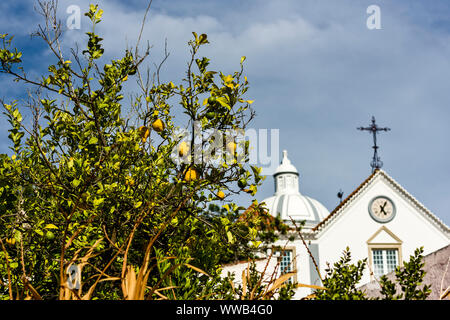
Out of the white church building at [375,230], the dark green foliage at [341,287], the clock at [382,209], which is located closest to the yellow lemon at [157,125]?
the dark green foliage at [341,287]

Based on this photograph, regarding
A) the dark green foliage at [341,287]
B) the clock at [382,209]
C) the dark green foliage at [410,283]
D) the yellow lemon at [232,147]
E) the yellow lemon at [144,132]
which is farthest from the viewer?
the clock at [382,209]

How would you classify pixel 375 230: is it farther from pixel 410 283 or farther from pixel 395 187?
pixel 410 283

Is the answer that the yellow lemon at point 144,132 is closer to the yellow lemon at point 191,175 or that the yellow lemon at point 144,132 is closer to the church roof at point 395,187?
the yellow lemon at point 191,175

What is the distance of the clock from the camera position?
1092 inches

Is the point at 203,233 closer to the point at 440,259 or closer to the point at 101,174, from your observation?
the point at 101,174

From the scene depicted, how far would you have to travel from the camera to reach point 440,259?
13.0 feet

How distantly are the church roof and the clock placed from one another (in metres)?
1.11

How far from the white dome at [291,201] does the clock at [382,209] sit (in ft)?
50.1

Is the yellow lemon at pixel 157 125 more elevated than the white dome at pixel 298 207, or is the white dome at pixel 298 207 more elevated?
the white dome at pixel 298 207

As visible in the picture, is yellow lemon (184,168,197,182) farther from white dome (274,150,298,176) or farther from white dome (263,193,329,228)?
white dome (274,150,298,176)

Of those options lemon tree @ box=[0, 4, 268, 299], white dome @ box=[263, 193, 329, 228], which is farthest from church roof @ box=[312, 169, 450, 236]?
lemon tree @ box=[0, 4, 268, 299]

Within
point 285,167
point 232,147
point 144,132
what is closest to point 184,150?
point 232,147

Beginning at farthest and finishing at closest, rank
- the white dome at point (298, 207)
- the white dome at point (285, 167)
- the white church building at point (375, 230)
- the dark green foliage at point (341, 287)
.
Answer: the white dome at point (285, 167)
the white dome at point (298, 207)
the white church building at point (375, 230)
the dark green foliage at point (341, 287)

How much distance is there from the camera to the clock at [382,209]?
27734mm
